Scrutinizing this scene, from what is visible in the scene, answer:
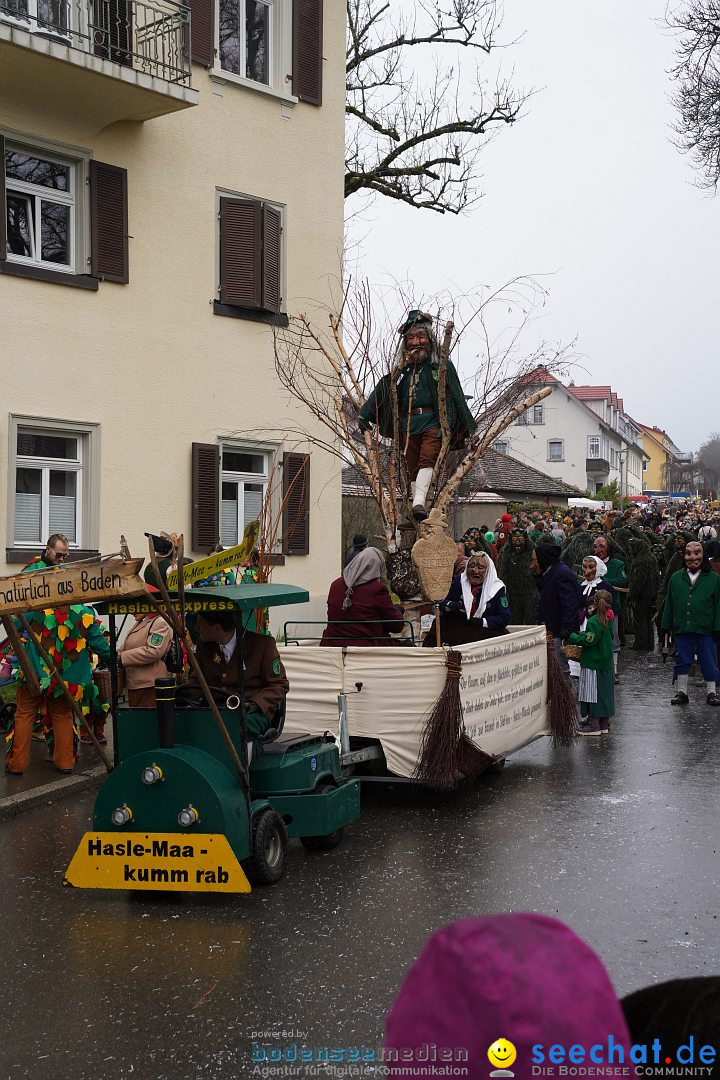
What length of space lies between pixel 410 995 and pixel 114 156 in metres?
14.4

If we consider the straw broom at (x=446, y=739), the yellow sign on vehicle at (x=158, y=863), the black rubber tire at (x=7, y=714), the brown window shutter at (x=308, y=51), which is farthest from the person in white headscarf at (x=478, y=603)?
the brown window shutter at (x=308, y=51)

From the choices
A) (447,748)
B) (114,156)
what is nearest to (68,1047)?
(447,748)

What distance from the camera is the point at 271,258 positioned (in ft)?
53.2

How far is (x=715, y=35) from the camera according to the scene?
18953 mm

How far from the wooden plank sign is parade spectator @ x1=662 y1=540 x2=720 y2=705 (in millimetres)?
9922

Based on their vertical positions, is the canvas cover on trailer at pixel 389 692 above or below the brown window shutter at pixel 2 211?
below

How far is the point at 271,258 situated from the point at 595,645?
739cm

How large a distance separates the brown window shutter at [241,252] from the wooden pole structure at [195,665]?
1000 centimetres

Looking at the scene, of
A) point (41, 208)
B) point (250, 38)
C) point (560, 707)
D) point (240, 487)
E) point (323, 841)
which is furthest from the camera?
point (250, 38)

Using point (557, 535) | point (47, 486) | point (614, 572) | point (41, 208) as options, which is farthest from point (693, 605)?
point (41, 208)

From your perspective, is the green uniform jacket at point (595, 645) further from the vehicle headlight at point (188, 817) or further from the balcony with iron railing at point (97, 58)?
the balcony with iron railing at point (97, 58)

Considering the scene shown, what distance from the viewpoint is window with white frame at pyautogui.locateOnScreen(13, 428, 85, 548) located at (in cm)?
1348

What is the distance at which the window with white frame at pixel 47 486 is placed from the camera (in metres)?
13.5

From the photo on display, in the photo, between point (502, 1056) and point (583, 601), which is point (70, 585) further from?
point (583, 601)
